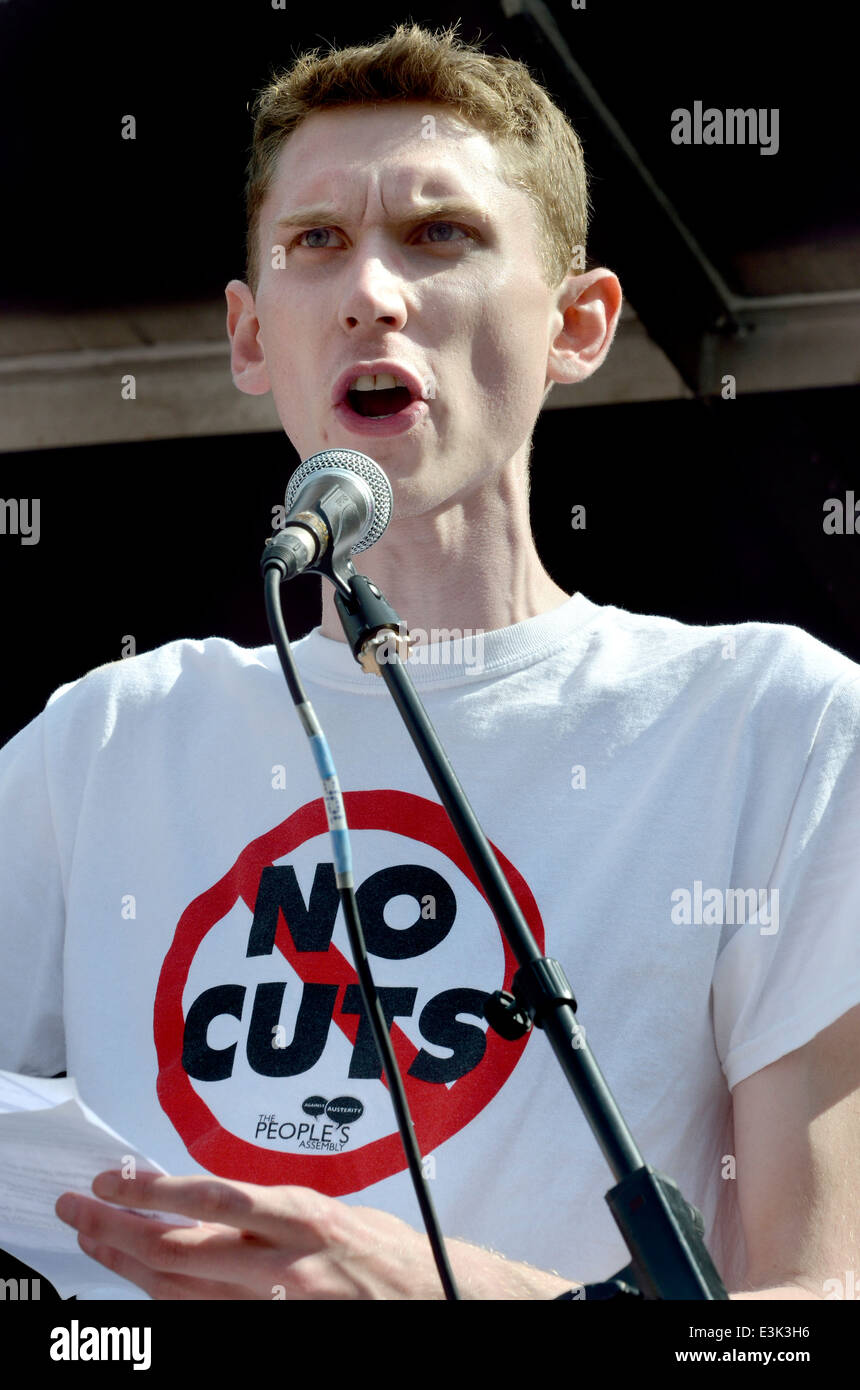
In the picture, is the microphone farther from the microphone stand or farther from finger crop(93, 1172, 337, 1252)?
finger crop(93, 1172, 337, 1252)

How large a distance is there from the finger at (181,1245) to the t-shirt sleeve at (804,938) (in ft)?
2.12

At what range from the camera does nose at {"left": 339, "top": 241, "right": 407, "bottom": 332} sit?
1.68m

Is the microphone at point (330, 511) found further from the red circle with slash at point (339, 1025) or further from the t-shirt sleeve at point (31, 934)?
the t-shirt sleeve at point (31, 934)

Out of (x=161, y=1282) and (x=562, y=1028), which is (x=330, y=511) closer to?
(x=562, y=1028)

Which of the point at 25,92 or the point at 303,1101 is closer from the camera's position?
the point at 303,1101

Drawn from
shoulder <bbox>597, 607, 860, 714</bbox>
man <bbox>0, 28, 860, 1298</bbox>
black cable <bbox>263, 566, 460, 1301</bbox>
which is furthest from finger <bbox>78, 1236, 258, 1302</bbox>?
shoulder <bbox>597, 607, 860, 714</bbox>

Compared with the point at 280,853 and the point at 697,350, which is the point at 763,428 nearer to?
the point at 697,350

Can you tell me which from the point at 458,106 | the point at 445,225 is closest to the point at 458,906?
the point at 445,225

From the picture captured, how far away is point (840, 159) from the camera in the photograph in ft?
8.52

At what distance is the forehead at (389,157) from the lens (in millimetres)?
1802

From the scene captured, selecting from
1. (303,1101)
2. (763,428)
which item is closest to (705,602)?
(763,428)

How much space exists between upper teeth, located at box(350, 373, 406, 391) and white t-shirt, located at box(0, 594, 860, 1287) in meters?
0.35

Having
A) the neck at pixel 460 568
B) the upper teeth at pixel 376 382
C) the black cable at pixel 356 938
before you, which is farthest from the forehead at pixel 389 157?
the black cable at pixel 356 938

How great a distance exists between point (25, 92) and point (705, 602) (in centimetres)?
178
